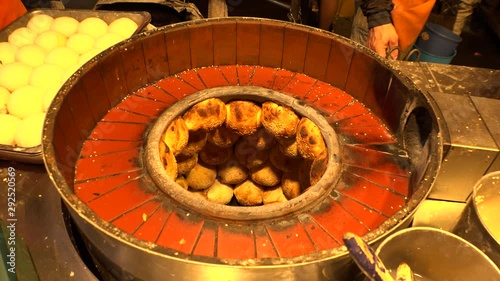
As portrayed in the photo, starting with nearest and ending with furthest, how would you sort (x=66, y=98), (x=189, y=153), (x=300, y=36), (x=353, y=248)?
(x=353, y=248) < (x=66, y=98) < (x=300, y=36) < (x=189, y=153)

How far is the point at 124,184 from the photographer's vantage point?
1.81 metres

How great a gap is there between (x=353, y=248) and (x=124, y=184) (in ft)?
3.87

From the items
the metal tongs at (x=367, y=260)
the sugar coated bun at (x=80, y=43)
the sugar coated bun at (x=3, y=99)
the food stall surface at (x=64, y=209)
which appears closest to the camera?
the metal tongs at (x=367, y=260)

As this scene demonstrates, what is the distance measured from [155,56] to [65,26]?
149cm

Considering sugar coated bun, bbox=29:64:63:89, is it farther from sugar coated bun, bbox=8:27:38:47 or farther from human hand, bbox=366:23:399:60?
human hand, bbox=366:23:399:60

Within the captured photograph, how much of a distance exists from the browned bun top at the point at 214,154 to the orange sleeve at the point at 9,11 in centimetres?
205

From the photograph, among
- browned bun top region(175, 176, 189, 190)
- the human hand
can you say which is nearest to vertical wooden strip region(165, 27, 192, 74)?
Result: browned bun top region(175, 176, 189, 190)

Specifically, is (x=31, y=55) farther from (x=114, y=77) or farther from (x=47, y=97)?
(x=114, y=77)

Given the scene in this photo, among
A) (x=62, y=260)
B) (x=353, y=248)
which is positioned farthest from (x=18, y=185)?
(x=353, y=248)

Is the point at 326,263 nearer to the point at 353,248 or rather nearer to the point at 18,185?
the point at 353,248

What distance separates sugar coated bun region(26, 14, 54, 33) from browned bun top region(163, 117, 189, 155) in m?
1.98

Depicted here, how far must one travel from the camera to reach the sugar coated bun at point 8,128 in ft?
7.93

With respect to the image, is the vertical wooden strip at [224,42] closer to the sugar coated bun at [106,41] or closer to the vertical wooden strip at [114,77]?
the vertical wooden strip at [114,77]

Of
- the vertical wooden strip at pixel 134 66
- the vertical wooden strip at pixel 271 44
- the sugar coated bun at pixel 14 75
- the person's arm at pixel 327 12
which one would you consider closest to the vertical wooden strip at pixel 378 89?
the vertical wooden strip at pixel 271 44
